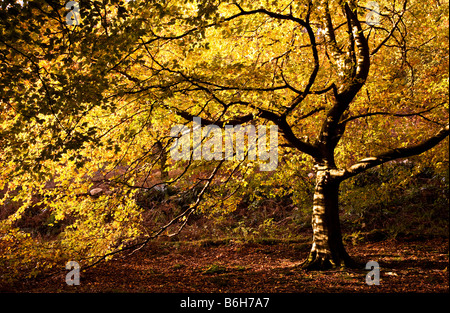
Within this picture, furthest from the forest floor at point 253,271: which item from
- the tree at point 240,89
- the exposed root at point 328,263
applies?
the tree at point 240,89

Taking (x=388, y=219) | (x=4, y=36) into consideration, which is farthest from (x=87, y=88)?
(x=388, y=219)

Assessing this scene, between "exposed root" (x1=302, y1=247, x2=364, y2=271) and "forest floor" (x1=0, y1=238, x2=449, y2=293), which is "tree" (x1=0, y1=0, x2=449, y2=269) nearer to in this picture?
"exposed root" (x1=302, y1=247, x2=364, y2=271)

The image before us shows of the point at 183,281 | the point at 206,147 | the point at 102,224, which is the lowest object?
the point at 183,281

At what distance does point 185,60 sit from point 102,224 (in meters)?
4.11

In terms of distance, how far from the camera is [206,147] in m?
8.77

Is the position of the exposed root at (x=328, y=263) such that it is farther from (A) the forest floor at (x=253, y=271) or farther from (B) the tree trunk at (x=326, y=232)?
(A) the forest floor at (x=253, y=271)

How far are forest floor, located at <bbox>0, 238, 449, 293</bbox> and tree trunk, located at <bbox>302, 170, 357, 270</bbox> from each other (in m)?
0.28

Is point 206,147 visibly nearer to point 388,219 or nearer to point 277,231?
point 277,231

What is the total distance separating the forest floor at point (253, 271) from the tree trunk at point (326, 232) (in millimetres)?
282

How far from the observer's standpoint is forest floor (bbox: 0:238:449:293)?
693 cm

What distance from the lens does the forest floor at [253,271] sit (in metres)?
6.93

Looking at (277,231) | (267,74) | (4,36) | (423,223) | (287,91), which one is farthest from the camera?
(277,231)

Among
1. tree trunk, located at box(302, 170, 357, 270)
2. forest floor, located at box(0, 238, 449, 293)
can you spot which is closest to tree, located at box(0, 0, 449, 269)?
tree trunk, located at box(302, 170, 357, 270)

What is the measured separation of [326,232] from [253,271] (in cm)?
234
